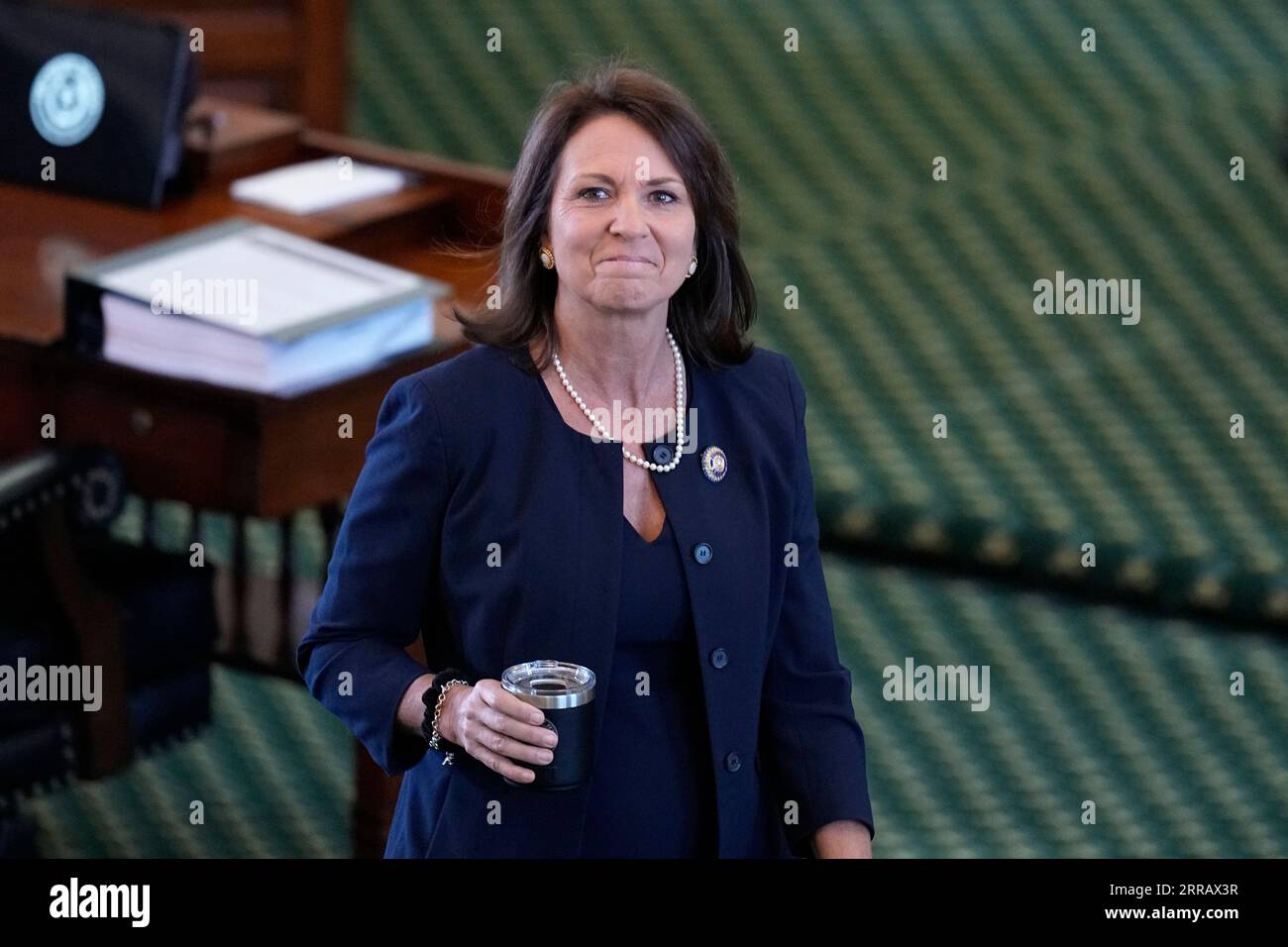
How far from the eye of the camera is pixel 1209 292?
4.49m

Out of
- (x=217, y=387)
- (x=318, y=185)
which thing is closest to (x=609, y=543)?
(x=217, y=387)

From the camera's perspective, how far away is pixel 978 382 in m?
4.40

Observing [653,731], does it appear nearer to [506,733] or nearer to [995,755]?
[506,733]

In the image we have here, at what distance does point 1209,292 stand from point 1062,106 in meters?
0.58

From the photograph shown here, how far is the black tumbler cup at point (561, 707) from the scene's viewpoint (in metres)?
1.60

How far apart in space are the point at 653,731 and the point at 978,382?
278cm

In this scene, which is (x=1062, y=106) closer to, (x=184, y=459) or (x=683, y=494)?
(x=184, y=459)

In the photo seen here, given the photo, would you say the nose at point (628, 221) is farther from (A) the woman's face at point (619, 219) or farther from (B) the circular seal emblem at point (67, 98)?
(B) the circular seal emblem at point (67, 98)

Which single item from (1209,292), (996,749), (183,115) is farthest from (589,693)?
(1209,292)

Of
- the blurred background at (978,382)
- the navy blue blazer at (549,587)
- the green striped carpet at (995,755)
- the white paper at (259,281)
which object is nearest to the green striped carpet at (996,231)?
the blurred background at (978,382)

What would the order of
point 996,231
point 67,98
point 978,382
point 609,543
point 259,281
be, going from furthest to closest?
point 996,231 → point 978,382 → point 67,98 → point 259,281 → point 609,543

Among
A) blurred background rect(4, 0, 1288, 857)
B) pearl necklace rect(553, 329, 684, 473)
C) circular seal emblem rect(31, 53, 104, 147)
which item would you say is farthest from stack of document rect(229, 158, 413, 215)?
pearl necklace rect(553, 329, 684, 473)

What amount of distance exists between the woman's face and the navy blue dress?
20cm

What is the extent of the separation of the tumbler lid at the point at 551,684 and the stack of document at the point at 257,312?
0.96m
